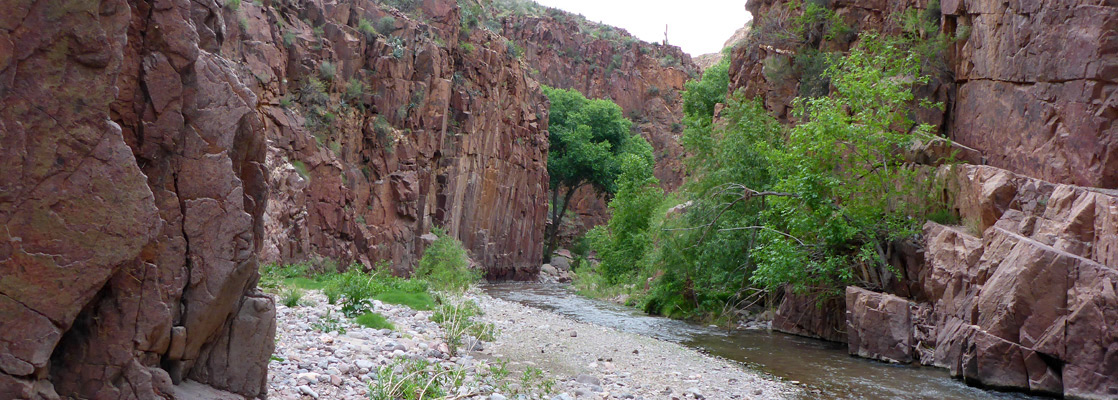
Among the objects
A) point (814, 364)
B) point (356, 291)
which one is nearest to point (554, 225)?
point (814, 364)

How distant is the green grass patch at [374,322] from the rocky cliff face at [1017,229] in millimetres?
9964

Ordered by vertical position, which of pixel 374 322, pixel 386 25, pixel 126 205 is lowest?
pixel 374 322

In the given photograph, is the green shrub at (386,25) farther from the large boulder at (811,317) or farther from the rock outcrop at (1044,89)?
the rock outcrop at (1044,89)

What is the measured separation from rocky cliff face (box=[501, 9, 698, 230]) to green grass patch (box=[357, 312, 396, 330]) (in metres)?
56.4

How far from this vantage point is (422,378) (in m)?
7.82

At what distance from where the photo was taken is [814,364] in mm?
14156

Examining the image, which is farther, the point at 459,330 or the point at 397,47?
the point at 397,47

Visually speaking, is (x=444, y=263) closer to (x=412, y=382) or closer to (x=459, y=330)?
(x=459, y=330)

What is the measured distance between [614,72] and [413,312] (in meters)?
59.6

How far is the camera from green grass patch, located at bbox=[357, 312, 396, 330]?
1187cm

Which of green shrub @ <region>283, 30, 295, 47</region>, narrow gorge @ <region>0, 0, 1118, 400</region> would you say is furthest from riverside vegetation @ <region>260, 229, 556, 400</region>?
green shrub @ <region>283, 30, 295, 47</region>

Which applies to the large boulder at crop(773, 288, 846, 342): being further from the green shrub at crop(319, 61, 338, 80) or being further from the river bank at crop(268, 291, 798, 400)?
the green shrub at crop(319, 61, 338, 80)

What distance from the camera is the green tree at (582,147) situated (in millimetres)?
57375

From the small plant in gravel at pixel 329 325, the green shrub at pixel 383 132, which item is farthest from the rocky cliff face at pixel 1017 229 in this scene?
the green shrub at pixel 383 132
